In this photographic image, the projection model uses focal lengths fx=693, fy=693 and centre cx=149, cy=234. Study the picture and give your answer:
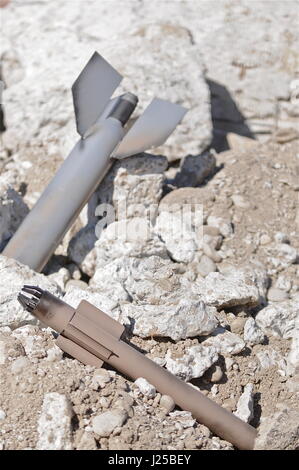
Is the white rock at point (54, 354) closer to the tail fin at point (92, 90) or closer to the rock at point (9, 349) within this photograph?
the rock at point (9, 349)

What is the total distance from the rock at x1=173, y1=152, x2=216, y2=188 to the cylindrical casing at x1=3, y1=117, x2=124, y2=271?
2.27 feet

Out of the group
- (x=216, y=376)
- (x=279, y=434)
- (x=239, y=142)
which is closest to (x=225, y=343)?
(x=216, y=376)

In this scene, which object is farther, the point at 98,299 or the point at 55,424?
the point at 98,299

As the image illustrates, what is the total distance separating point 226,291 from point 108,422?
1017 millimetres

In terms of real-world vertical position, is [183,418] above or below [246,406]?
above

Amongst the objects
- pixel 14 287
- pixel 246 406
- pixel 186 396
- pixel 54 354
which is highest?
pixel 14 287

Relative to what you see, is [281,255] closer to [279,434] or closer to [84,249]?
[84,249]

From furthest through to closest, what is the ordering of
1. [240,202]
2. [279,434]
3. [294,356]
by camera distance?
[240,202] → [294,356] → [279,434]

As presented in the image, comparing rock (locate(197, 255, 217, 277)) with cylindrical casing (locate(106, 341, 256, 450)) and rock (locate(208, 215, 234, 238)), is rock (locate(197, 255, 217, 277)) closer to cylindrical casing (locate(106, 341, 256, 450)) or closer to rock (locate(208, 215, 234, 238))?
rock (locate(208, 215, 234, 238))

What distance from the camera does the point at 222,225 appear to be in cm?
382

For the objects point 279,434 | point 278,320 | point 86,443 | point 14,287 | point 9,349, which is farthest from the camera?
point 278,320

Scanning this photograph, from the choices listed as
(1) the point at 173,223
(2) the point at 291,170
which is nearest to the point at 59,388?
(1) the point at 173,223

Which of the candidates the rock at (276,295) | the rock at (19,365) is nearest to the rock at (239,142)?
the rock at (276,295)
